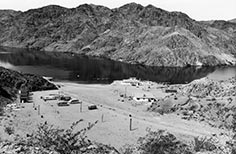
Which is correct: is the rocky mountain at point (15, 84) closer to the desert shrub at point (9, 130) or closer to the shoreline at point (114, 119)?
the shoreline at point (114, 119)

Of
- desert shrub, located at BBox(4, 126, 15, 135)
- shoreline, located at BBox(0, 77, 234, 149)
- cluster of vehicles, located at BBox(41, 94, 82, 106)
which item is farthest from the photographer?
cluster of vehicles, located at BBox(41, 94, 82, 106)

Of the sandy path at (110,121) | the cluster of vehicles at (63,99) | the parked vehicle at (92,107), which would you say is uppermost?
the cluster of vehicles at (63,99)

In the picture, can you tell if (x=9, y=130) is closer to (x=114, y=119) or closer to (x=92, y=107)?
(x=114, y=119)

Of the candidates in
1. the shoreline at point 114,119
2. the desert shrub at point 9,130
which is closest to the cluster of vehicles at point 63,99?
the shoreline at point 114,119

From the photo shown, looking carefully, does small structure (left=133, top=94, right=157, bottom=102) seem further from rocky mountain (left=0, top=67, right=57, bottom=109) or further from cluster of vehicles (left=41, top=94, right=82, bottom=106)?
rocky mountain (left=0, top=67, right=57, bottom=109)

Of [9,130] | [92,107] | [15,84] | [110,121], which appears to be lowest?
[110,121]

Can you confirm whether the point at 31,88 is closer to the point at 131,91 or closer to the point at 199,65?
the point at 131,91

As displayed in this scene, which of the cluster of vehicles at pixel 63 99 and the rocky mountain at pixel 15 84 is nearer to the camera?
the cluster of vehicles at pixel 63 99

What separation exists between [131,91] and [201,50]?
359 feet

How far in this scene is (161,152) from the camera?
67.1 ft

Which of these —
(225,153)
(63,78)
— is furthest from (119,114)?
(63,78)

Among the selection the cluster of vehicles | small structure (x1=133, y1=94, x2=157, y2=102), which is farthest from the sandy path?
small structure (x1=133, y1=94, x2=157, y2=102)

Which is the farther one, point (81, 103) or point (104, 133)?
point (81, 103)

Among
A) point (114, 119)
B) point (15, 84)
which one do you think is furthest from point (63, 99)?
point (114, 119)
